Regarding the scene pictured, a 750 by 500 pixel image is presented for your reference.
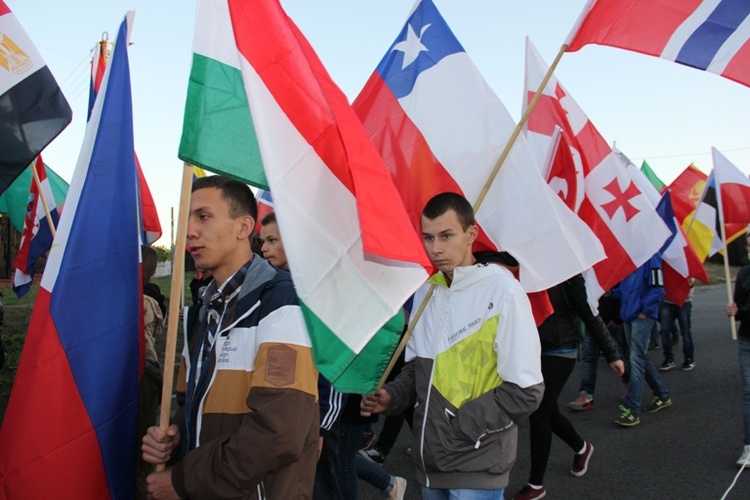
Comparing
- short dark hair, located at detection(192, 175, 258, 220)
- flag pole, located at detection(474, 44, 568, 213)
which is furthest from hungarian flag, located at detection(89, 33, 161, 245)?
flag pole, located at detection(474, 44, 568, 213)

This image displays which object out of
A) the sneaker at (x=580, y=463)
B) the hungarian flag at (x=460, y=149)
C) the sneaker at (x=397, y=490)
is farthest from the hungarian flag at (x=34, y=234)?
the sneaker at (x=580, y=463)

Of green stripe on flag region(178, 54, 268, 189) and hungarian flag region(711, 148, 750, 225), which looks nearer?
green stripe on flag region(178, 54, 268, 189)

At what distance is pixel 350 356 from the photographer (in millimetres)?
2082

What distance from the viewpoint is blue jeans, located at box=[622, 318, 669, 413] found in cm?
611

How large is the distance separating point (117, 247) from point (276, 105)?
879 mm

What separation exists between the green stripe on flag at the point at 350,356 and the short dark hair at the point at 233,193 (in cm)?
54

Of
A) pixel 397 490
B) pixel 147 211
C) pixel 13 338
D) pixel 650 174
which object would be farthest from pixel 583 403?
pixel 13 338

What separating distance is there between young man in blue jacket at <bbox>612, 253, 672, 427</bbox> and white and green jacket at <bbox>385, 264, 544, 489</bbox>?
3945mm

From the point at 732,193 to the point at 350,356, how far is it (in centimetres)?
632

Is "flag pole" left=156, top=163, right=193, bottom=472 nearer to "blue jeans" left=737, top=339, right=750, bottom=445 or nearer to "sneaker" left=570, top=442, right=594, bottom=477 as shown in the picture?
"sneaker" left=570, top=442, right=594, bottom=477

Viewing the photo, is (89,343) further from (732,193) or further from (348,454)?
(732,193)

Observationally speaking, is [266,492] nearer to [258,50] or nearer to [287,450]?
[287,450]

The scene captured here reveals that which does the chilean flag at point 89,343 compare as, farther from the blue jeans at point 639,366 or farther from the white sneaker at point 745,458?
the blue jeans at point 639,366

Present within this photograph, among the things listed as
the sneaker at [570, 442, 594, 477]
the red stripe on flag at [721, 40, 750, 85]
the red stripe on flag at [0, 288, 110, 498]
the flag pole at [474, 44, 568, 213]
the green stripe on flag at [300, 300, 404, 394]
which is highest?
the red stripe on flag at [721, 40, 750, 85]
